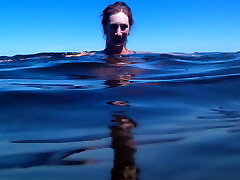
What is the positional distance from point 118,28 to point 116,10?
1.62 feet

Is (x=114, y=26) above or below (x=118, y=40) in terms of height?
above

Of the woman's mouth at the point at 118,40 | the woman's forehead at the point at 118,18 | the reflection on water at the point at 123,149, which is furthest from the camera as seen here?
the woman's mouth at the point at 118,40

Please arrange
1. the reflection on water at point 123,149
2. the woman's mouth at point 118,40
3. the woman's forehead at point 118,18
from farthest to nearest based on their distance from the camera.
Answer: the woman's mouth at point 118,40 → the woman's forehead at point 118,18 → the reflection on water at point 123,149

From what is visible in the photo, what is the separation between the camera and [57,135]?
1318 millimetres

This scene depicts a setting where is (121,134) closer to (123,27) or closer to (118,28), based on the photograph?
(118,28)

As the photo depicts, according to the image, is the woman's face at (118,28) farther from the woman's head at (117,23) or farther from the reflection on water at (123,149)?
the reflection on water at (123,149)

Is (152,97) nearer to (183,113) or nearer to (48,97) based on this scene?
(183,113)

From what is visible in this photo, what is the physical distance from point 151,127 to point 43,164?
0.62 m

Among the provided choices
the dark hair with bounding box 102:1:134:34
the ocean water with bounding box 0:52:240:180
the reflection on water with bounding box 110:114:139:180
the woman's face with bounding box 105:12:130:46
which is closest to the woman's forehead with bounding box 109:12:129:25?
the woman's face with bounding box 105:12:130:46

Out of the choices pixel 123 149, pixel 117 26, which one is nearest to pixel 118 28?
pixel 117 26

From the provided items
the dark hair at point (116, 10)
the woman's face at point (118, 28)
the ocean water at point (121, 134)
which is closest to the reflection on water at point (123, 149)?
the ocean water at point (121, 134)

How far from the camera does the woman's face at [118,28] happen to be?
589 centimetres

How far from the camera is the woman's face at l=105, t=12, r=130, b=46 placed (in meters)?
5.89

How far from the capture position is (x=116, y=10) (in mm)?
6082
